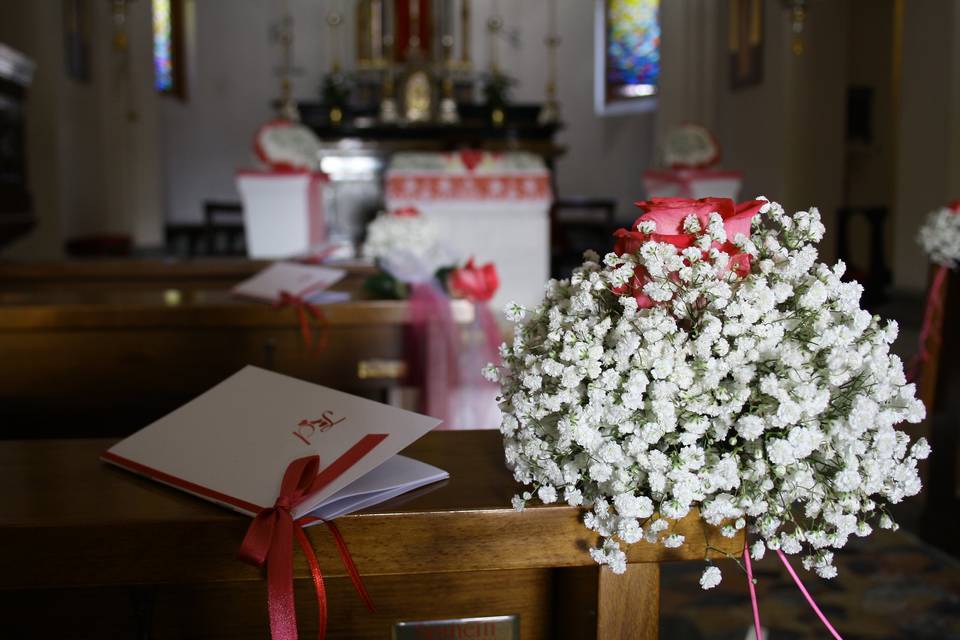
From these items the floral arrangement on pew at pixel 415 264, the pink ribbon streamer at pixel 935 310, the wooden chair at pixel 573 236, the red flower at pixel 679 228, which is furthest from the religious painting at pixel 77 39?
the red flower at pixel 679 228

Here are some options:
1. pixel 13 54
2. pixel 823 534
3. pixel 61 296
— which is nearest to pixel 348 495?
pixel 823 534

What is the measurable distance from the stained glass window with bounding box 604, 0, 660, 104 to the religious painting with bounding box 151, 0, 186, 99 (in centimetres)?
587

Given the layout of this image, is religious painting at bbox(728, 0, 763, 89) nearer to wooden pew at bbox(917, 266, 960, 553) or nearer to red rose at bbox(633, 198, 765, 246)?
wooden pew at bbox(917, 266, 960, 553)

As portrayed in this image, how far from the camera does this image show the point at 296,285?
2.52 meters

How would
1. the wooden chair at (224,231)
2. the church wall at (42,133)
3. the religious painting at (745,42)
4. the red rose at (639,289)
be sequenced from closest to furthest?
the red rose at (639,289) < the church wall at (42,133) < the religious painting at (745,42) < the wooden chair at (224,231)

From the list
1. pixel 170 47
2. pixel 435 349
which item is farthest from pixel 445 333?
pixel 170 47

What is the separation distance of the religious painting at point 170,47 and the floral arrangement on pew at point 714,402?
1296cm

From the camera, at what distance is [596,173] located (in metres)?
13.7

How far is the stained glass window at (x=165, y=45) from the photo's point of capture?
12.9 meters

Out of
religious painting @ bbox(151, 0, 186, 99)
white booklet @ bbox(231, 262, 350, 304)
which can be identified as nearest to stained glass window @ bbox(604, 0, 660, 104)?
religious painting @ bbox(151, 0, 186, 99)

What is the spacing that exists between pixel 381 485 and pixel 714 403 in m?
0.37

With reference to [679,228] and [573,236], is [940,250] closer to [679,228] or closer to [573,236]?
[679,228]

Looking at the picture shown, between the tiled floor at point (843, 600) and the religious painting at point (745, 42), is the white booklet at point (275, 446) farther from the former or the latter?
the religious painting at point (745, 42)

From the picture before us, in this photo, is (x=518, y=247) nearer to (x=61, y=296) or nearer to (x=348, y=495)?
(x=61, y=296)
